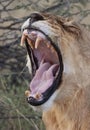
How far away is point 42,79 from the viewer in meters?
3.90

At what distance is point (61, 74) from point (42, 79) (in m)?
0.14

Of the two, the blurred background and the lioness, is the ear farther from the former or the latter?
the blurred background

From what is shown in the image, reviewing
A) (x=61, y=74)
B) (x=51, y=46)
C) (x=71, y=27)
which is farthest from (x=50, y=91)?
(x=71, y=27)

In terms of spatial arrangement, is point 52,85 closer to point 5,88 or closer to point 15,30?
point 5,88

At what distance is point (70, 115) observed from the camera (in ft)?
12.6

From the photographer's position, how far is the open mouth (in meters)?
3.74

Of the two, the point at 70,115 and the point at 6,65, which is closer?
the point at 70,115

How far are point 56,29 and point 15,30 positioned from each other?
106 inches

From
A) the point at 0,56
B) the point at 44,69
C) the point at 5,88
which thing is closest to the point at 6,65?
the point at 0,56

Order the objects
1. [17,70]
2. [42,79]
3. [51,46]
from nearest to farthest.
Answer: [51,46] < [42,79] < [17,70]

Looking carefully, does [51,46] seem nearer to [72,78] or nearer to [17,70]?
[72,78]

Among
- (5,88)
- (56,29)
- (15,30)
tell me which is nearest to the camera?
(56,29)

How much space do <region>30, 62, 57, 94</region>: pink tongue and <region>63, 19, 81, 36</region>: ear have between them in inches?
9.6

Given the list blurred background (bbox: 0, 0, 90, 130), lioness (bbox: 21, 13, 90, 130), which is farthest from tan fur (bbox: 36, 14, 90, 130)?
blurred background (bbox: 0, 0, 90, 130)
